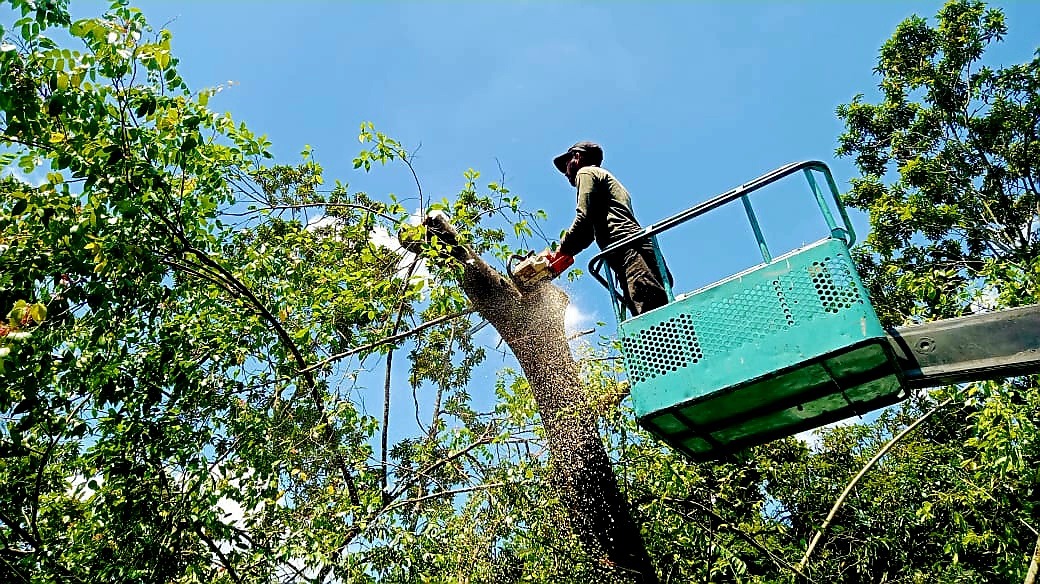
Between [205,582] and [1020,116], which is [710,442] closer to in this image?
[205,582]

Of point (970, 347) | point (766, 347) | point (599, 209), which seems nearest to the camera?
point (970, 347)

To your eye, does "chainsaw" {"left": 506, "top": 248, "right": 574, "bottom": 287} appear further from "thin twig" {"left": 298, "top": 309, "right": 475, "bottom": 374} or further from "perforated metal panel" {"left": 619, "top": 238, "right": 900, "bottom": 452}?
"perforated metal panel" {"left": 619, "top": 238, "right": 900, "bottom": 452}

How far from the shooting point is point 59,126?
4.67m

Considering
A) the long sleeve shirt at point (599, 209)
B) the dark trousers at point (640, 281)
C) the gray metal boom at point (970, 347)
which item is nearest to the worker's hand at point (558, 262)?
the long sleeve shirt at point (599, 209)

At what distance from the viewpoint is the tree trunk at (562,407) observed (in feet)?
18.0

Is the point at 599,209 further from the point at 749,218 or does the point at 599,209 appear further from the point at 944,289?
the point at 944,289

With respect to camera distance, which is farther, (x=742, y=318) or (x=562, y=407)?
(x=562, y=407)

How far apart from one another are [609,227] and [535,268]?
125 cm

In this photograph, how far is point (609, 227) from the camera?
4922 millimetres

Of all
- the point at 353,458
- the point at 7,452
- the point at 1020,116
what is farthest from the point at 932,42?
the point at 7,452

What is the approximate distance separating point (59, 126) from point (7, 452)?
2.04 metres

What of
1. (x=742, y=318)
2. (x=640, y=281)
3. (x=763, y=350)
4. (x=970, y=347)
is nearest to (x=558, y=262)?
(x=640, y=281)

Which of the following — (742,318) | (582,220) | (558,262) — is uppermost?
(558,262)

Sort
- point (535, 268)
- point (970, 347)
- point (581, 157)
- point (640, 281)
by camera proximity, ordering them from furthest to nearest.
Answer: point (535, 268)
point (581, 157)
point (640, 281)
point (970, 347)
